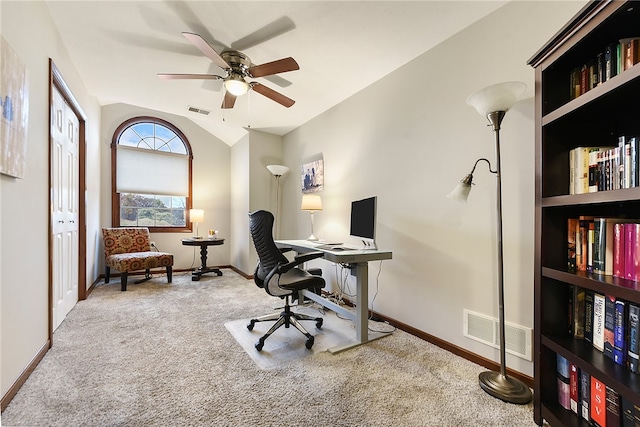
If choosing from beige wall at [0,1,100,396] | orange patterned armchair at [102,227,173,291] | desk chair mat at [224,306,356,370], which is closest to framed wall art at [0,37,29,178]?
beige wall at [0,1,100,396]

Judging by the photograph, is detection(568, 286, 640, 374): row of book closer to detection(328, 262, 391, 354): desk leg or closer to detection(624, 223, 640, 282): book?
detection(624, 223, 640, 282): book

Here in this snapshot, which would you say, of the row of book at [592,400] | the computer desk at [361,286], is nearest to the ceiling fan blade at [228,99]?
the computer desk at [361,286]

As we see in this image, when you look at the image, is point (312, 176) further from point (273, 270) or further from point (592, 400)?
Result: point (592, 400)

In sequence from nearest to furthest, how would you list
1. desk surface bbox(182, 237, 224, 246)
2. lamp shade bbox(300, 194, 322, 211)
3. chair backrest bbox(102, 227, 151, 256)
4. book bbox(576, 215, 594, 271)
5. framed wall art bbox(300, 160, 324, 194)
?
book bbox(576, 215, 594, 271) → lamp shade bbox(300, 194, 322, 211) → framed wall art bbox(300, 160, 324, 194) → chair backrest bbox(102, 227, 151, 256) → desk surface bbox(182, 237, 224, 246)

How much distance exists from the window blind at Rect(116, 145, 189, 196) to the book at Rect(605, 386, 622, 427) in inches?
224

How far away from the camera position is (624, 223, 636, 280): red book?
111cm

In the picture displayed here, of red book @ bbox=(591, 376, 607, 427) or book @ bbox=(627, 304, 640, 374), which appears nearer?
book @ bbox=(627, 304, 640, 374)

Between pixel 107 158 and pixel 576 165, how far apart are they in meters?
5.86

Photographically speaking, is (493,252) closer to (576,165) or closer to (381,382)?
(576,165)

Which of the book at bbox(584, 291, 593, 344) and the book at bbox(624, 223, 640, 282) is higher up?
the book at bbox(624, 223, 640, 282)

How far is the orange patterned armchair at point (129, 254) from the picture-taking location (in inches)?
151

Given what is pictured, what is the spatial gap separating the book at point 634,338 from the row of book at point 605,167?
19.6 inches

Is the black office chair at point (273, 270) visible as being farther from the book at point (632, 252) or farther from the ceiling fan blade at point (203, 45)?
the book at point (632, 252)

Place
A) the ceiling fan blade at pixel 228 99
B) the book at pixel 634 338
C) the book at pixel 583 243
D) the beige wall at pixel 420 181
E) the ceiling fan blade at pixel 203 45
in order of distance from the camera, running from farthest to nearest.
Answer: the ceiling fan blade at pixel 228 99
the ceiling fan blade at pixel 203 45
the beige wall at pixel 420 181
the book at pixel 583 243
the book at pixel 634 338
